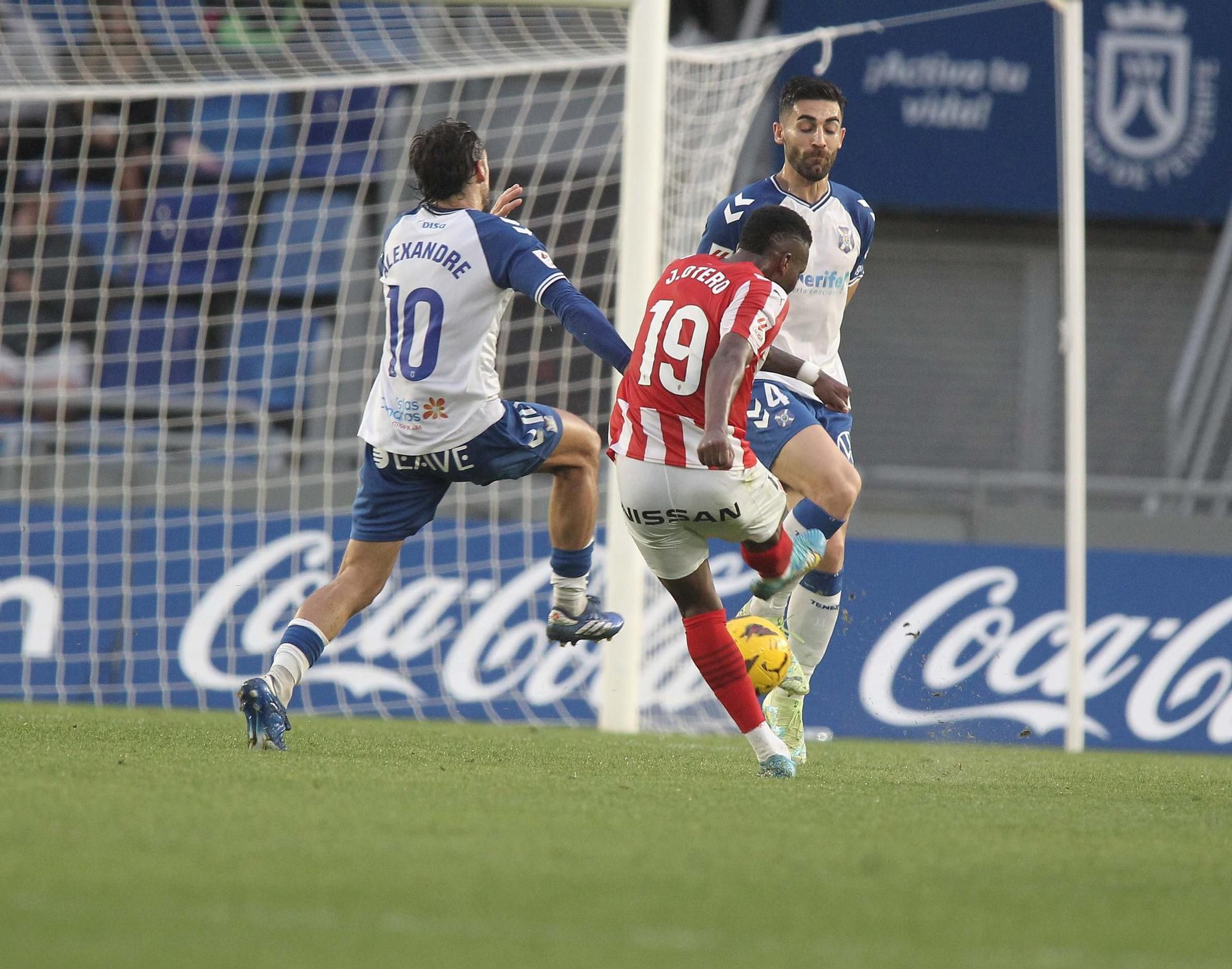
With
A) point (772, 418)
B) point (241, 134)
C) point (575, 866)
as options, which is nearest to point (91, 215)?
point (241, 134)

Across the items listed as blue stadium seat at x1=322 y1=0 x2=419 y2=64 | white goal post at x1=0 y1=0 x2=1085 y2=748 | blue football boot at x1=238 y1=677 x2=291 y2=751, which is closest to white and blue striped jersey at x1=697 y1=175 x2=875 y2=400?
white goal post at x1=0 y1=0 x2=1085 y2=748

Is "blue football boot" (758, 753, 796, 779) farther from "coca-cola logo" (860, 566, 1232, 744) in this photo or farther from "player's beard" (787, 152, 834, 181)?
"coca-cola logo" (860, 566, 1232, 744)

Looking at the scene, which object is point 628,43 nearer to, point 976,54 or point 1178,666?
point 1178,666

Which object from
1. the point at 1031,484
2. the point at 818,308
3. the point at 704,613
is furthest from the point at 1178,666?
the point at 704,613

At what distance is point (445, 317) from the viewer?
5.22 m

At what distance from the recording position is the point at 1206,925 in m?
2.79

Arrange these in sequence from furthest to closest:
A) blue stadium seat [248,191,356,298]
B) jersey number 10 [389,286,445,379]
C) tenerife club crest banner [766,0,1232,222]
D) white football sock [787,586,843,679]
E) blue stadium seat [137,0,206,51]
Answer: tenerife club crest banner [766,0,1232,222] < blue stadium seat [248,191,356,298] < blue stadium seat [137,0,206,51] < white football sock [787,586,843,679] < jersey number 10 [389,286,445,379]

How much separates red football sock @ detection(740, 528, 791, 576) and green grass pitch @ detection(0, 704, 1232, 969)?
0.64 metres

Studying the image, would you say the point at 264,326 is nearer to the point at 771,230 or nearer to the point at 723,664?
the point at 771,230

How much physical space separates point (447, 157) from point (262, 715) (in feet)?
6.17

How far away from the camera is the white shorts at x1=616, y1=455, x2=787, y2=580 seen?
470 centimetres

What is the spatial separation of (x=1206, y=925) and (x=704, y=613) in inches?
88.5

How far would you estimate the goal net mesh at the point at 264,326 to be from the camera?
893 centimetres

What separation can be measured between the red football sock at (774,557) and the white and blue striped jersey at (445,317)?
961 millimetres
